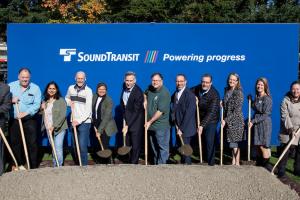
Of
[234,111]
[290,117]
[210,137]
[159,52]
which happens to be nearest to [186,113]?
[210,137]

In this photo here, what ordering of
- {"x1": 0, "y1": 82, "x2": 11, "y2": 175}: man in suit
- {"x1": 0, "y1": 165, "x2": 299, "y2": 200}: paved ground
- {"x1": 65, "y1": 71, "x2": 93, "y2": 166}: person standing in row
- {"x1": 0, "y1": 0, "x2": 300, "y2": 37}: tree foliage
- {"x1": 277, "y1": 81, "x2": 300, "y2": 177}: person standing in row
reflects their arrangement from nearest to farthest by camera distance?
{"x1": 0, "y1": 165, "x2": 299, "y2": 200}: paved ground, {"x1": 0, "y1": 82, "x2": 11, "y2": 175}: man in suit, {"x1": 277, "y1": 81, "x2": 300, "y2": 177}: person standing in row, {"x1": 65, "y1": 71, "x2": 93, "y2": 166}: person standing in row, {"x1": 0, "y1": 0, "x2": 300, "y2": 37}: tree foliage

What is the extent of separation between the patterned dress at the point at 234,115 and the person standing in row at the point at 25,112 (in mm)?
3121

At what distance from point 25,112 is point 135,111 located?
1.78 meters

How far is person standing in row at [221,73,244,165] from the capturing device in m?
7.32

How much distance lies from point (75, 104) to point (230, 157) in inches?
132

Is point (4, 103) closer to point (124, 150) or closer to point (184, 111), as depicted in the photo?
point (124, 150)

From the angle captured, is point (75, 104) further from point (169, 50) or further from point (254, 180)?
point (254, 180)

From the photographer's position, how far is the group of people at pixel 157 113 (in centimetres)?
718

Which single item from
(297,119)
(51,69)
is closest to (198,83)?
(297,119)

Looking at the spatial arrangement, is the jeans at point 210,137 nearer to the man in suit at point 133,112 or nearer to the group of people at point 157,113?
the group of people at point 157,113

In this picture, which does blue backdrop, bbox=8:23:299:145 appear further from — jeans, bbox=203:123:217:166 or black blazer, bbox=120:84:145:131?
jeans, bbox=203:123:217:166

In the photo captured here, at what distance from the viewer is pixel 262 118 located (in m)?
7.26

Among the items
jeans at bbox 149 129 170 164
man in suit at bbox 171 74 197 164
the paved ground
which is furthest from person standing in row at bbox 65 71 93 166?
man in suit at bbox 171 74 197 164

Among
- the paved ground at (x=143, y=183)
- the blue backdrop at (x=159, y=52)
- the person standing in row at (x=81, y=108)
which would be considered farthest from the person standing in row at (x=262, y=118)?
the person standing in row at (x=81, y=108)
